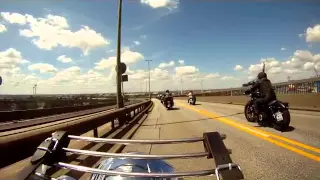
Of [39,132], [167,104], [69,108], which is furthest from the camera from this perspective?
[69,108]

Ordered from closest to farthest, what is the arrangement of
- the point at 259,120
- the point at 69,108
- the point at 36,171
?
the point at 36,171 < the point at 259,120 < the point at 69,108

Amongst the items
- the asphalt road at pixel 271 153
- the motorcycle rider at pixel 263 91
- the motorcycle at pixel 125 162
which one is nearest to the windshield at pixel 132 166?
the motorcycle at pixel 125 162

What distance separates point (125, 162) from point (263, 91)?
9.88m

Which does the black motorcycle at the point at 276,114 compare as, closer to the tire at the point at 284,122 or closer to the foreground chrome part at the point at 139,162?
the tire at the point at 284,122

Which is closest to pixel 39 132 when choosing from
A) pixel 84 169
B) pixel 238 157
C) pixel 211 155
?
pixel 84 169

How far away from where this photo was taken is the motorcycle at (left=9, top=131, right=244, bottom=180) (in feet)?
7.13

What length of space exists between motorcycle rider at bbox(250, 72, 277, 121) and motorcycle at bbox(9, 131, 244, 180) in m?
9.38

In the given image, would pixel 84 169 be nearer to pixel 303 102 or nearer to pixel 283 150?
pixel 283 150

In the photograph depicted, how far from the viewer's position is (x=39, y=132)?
4.43 meters

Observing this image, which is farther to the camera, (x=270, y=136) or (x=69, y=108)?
(x=69, y=108)

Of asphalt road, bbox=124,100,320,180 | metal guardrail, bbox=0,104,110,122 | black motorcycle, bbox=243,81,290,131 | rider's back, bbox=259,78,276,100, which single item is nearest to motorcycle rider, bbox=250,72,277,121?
rider's back, bbox=259,78,276,100

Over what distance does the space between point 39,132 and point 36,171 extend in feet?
6.44

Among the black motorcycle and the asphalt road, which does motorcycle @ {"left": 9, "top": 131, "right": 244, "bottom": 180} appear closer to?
the asphalt road

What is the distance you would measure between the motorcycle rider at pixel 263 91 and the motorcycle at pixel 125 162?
9379 mm
